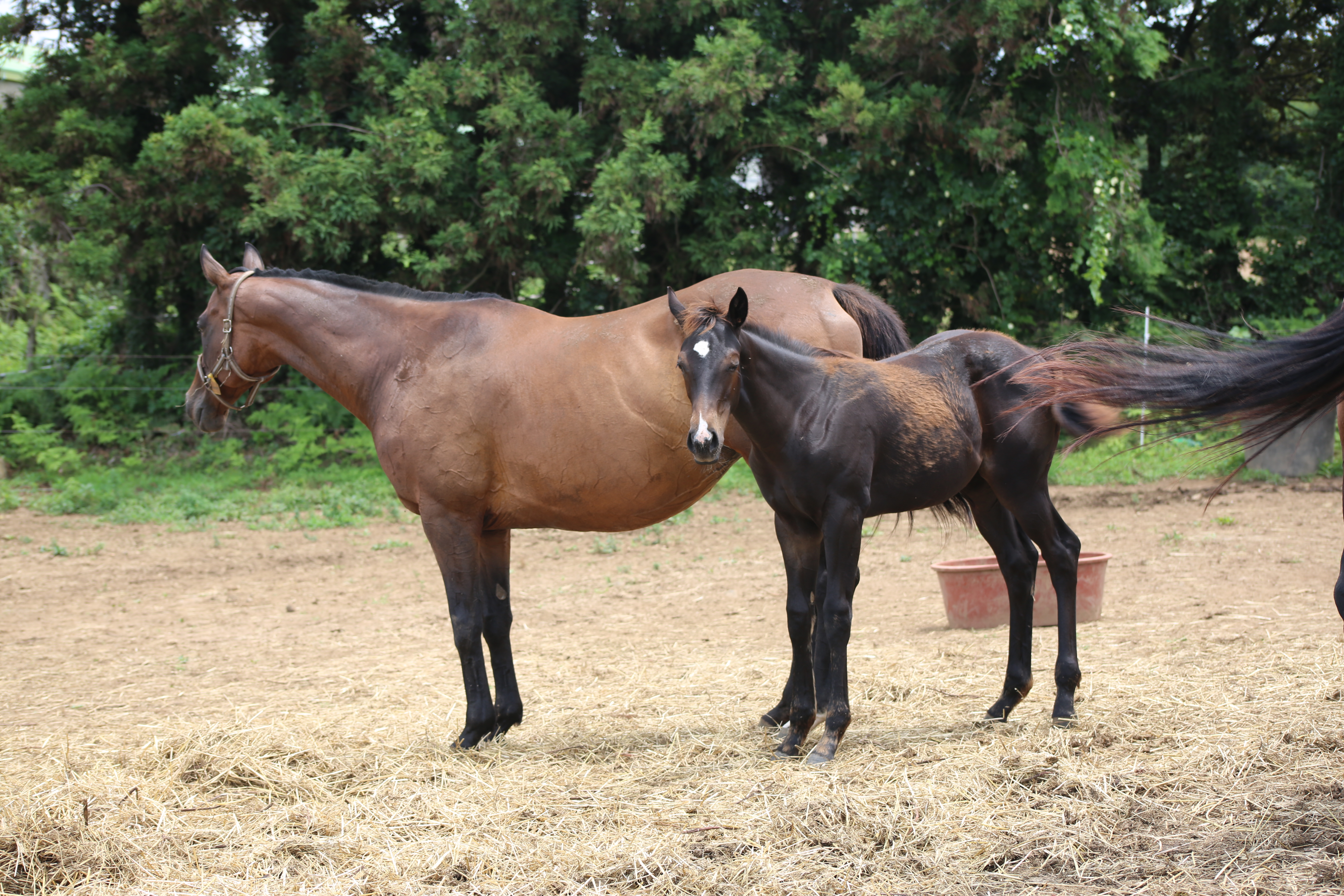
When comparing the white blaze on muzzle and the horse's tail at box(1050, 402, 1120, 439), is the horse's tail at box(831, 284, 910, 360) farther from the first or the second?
the white blaze on muzzle

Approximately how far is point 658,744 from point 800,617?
0.90 m

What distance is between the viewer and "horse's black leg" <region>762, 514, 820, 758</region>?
432 centimetres

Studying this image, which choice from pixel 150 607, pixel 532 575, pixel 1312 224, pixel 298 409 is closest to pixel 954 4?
pixel 1312 224

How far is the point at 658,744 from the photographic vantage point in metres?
4.58

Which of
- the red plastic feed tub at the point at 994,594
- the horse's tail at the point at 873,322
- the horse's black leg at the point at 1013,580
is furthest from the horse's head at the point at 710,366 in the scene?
the red plastic feed tub at the point at 994,594

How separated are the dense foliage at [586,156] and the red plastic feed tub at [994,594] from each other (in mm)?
6229

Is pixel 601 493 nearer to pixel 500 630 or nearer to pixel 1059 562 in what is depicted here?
pixel 500 630

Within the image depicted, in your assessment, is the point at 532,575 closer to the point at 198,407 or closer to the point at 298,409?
the point at 198,407

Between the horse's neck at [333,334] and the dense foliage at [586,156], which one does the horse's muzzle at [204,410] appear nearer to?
the horse's neck at [333,334]

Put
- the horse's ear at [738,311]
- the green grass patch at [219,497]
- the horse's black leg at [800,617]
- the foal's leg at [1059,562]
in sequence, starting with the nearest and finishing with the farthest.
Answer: the horse's ear at [738,311] < the horse's black leg at [800,617] < the foal's leg at [1059,562] < the green grass patch at [219,497]

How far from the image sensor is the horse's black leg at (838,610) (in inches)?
163

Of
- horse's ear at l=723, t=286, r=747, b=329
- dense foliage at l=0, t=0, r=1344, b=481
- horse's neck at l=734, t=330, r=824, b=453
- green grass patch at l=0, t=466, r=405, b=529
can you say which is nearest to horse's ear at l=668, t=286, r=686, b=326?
horse's ear at l=723, t=286, r=747, b=329

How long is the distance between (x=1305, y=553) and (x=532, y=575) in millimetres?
6254

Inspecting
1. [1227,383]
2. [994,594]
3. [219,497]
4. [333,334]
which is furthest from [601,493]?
[219,497]
